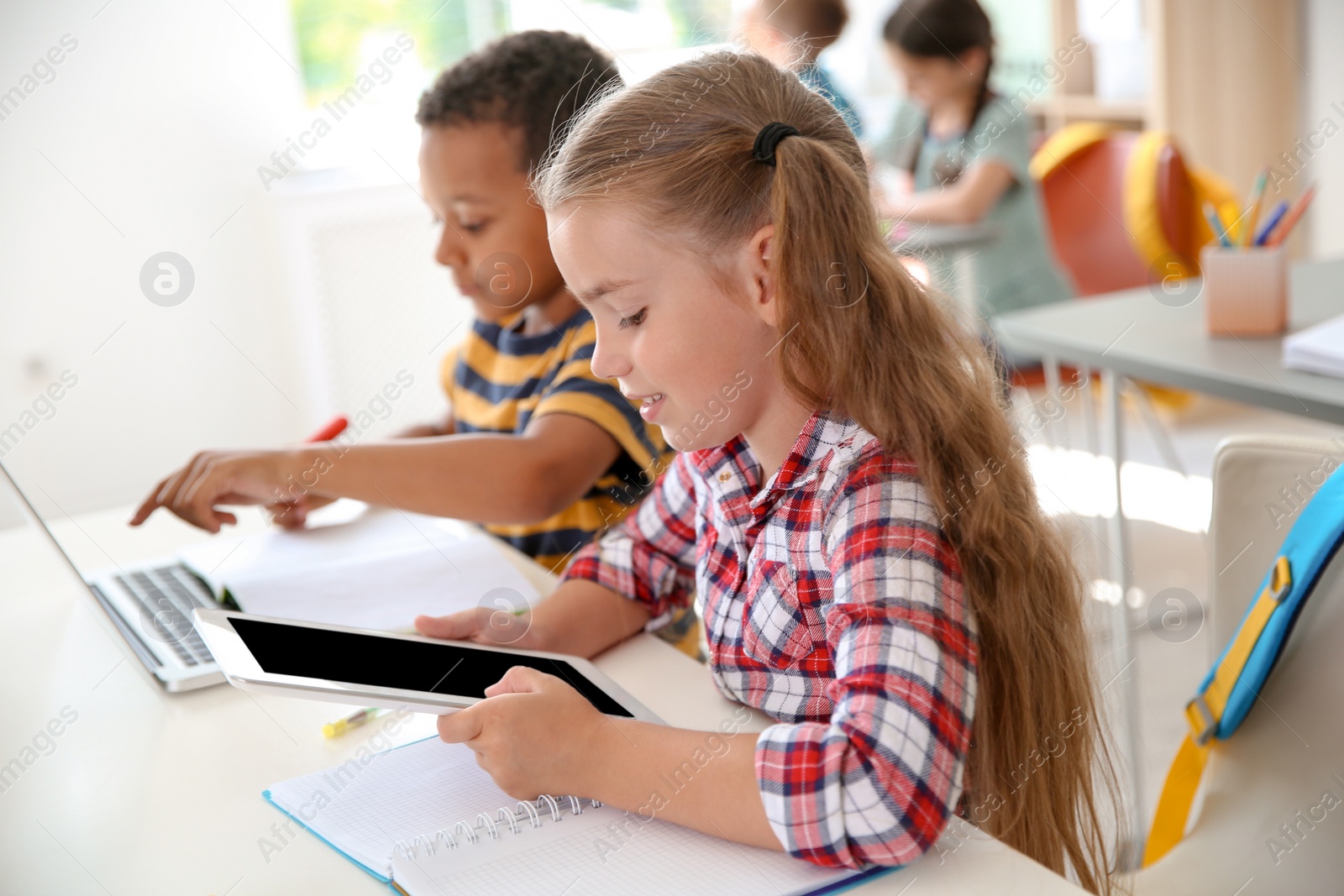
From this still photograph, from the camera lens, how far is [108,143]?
9.67 feet

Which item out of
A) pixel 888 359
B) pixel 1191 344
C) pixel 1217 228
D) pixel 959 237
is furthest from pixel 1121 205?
pixel 888 359

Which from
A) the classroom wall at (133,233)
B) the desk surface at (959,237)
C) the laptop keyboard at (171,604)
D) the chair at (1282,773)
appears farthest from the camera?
the classroom wall at (133,233)

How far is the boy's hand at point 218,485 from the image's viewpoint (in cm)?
Result: 106

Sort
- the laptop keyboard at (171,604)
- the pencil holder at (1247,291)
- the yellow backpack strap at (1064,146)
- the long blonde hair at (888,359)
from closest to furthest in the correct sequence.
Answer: the long blonde hair at (888,359)
the laptop keyboard at (171,604)
the pencil holder at (1247,291)
the yellow backpack strap at (1064,146)

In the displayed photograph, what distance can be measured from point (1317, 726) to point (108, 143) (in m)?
2.97

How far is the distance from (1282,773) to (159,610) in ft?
3.02

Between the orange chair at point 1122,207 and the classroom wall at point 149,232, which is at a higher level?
the classroom wall at point 149,232

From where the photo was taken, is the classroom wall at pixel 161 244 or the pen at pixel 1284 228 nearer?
the pen at pixel 1284 228

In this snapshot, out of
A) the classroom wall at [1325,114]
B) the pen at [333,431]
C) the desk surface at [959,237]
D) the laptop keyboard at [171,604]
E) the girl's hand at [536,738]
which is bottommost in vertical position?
the classroom wall at [1325,114]

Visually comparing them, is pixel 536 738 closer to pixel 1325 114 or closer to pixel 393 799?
pixel 393 799

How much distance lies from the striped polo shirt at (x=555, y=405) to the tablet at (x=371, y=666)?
0.37 metres

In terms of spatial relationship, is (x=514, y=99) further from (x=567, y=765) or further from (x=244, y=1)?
(x=244, y=1)

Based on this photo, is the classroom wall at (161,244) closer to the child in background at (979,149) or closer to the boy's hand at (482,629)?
the child in background at (979,149)

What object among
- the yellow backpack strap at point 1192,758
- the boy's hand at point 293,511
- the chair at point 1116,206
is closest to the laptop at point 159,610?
the boy's hand at point 293,511
